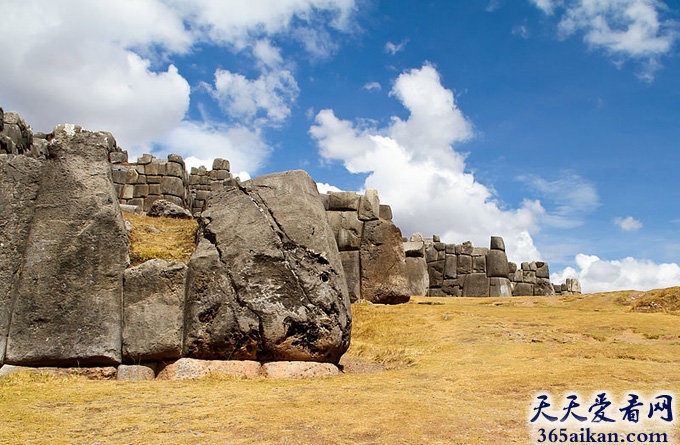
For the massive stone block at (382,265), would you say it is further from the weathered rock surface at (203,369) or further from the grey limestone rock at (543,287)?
the grey limestone rock at (543,287)

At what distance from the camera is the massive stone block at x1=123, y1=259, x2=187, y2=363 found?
22.6 ft

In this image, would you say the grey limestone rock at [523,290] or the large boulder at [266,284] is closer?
the large boulder at [266,284]

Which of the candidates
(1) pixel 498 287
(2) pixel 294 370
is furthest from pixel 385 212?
(2) pixel 294 370

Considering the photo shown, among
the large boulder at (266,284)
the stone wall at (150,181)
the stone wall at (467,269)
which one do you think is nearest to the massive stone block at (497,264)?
the stone wall at (467,269)

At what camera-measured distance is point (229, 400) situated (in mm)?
5371

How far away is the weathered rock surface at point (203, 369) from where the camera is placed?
6801 millimetres

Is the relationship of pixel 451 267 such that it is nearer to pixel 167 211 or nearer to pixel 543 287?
pixel 543 287

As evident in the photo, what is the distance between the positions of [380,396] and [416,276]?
15.0 meters

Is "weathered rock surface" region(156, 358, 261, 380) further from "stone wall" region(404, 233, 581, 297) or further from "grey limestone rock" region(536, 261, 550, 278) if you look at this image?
"grey limestone rock" region(536, 261, 550, 278)

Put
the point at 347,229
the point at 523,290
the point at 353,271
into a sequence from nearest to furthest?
the point at 353,271
the point at 347,229
the point at 523,290

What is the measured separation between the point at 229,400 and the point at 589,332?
308 inches

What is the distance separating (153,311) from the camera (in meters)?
7.00

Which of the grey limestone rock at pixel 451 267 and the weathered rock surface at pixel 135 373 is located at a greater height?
the grey limestone rock at pixel 451 267

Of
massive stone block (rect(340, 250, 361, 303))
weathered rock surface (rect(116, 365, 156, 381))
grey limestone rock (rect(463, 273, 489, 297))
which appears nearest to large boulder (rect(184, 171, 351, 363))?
weathered rock surface (rect(116, 365, 156, 381))
